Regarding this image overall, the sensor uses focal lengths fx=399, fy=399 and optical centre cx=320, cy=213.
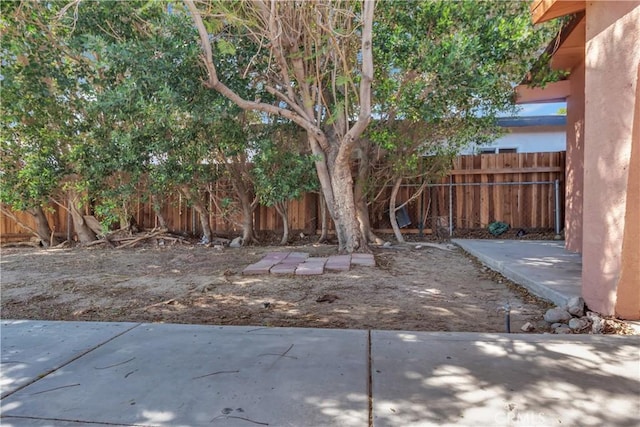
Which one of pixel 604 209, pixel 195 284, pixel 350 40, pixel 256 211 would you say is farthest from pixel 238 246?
pixel 604 209

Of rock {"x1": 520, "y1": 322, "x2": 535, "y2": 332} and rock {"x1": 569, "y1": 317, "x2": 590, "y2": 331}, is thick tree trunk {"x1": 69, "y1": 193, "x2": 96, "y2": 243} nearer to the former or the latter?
rock {"x1": 520, "y1": 322, "x2": 535, "y2": 332}

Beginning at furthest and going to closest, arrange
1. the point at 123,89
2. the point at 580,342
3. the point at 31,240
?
1. the point at 31,240
2. the point at 123,89
3. the point at 580,342

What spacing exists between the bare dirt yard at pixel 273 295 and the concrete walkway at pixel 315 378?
0.54m

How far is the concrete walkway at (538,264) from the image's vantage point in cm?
453

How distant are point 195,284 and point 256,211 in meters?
5.37

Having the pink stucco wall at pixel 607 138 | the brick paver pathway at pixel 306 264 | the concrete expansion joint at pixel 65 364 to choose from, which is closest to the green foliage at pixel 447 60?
the brick paver pathway at pixel 306 264

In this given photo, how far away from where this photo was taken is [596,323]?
3.62m

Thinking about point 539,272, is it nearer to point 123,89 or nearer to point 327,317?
point 327,317

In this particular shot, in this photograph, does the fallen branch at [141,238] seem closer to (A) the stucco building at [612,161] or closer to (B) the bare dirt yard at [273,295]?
(B) the bare dirt yard at [273,295]

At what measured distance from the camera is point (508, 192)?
10.4m

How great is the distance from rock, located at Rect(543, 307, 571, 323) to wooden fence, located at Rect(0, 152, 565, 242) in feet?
21.6

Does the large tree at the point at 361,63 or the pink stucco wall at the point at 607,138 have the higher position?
the large tree at the point at 361,63

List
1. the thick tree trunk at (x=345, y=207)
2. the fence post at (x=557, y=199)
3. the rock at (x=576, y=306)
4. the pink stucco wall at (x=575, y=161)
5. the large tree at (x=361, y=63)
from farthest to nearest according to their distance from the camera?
1. the fence post at (x=557, y=199)
2. the pink stucco wall at (x=575, y=161)
3. the thick tree trunk at (x=345, y=207)
4. the large tree at (x=361, y=63)
5. the rock at (x=576, y=306)

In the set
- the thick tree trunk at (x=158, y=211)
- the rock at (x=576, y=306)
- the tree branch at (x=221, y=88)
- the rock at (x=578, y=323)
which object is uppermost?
the tree branch at (x=221, y=88)
